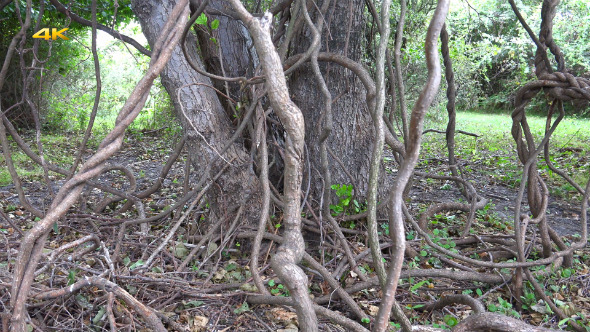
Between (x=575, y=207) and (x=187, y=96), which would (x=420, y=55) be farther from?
(x=187, y=96)

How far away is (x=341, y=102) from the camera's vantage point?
8.34ft

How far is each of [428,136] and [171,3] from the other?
6201mm

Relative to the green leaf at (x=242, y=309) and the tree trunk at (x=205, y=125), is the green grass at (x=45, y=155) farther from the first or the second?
the green leaf at (x=242, y=309)

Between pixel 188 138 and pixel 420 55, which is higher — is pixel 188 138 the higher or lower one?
the lower one

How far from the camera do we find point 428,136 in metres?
7.73

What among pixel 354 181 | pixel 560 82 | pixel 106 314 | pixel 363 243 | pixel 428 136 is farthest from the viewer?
pixel 428 136

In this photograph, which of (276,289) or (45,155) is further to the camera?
(45,155)

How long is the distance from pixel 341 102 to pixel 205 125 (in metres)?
0.77

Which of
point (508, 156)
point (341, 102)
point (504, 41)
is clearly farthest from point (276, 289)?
point (504, 41)

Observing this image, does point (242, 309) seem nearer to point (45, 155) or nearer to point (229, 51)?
point (229, 51)

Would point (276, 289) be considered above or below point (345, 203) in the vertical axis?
below

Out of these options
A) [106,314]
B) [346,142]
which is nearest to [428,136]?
[346,142]

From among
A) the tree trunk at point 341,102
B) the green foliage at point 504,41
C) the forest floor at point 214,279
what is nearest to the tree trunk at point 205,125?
the forest floor at point 214,279

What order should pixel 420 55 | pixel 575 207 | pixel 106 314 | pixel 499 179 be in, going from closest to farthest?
1. pixel 106 314
2. pixel 575 207
3. pixel 499 179
4. pixel 420 55
